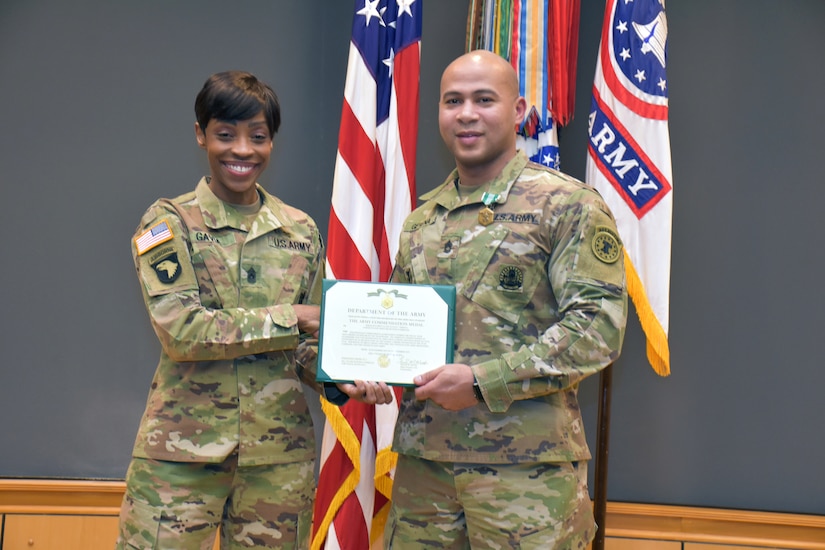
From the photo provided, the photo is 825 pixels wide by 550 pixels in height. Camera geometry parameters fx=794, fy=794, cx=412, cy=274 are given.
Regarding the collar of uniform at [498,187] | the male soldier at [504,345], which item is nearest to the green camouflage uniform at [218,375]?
the male soldier at [504,345]

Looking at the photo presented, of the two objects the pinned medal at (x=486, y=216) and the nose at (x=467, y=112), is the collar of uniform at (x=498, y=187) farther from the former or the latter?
the nose at (x=467, y=112)

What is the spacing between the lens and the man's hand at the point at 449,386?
5.76 ft

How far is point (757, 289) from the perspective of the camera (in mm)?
3277

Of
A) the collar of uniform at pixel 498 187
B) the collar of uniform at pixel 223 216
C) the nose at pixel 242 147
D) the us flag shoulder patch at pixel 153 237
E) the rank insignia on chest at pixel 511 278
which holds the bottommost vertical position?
the rank insignia on chest at pixel 511 278

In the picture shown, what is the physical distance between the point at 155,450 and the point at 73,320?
164 cm

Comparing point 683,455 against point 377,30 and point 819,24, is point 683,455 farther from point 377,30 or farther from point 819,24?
point 377,30

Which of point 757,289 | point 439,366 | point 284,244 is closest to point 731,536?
point 757,289

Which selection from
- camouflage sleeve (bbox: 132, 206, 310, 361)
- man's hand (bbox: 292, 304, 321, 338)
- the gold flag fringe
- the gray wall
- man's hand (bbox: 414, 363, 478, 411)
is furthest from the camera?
the gray wall

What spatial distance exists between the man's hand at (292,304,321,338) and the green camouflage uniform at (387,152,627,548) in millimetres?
267

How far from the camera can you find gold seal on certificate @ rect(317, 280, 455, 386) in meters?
1.81

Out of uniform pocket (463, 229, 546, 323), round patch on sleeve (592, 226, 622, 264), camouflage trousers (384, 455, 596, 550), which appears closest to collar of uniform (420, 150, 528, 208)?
uniform pocket (463, 229, 546, 323)

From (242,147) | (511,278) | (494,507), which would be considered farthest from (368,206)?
(494,507)

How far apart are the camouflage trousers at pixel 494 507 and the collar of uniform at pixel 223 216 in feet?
2.32

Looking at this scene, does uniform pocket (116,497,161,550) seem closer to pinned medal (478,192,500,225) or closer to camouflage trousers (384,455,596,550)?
camouflage trousers (384,455,596,550)
